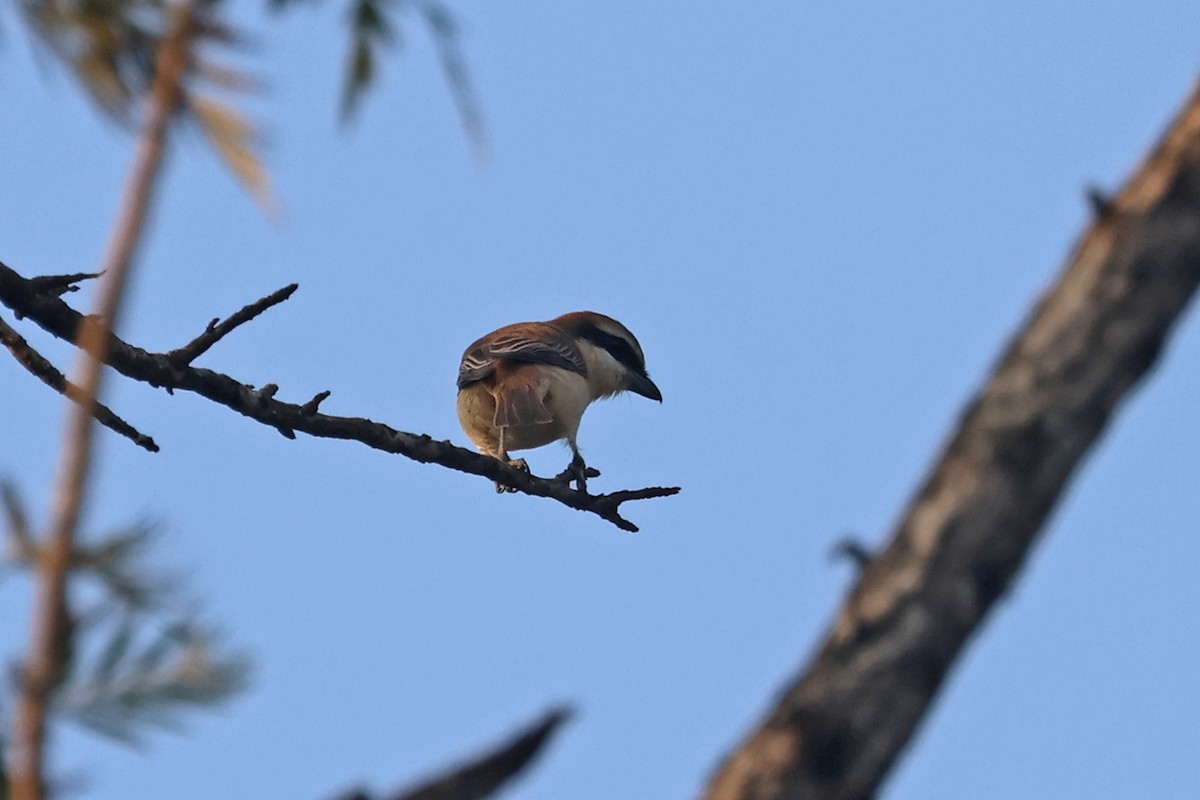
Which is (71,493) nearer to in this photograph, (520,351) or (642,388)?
(520,351)

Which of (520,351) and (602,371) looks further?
(602,371)

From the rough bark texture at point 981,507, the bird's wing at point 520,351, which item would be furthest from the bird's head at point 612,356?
the rough bark texture at point 981,507

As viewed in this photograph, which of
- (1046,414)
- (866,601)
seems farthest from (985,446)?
(866,601)

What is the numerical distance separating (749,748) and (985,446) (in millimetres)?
442

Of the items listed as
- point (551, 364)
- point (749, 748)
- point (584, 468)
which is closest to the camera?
point (749, 748)

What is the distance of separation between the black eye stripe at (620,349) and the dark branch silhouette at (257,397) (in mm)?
4026

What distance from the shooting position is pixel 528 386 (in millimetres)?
8094

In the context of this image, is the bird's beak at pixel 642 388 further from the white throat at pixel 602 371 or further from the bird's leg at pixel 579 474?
the bird's leg at pixel 579 474

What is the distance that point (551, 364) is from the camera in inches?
337

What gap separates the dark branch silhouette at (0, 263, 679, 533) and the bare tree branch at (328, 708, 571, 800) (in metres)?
2.85

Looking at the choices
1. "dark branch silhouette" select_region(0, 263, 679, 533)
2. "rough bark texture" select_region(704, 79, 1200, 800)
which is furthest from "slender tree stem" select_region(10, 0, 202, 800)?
"dark branch silhouette" select_region(0, 263, 679, 533)

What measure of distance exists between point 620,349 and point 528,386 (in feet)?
5.74

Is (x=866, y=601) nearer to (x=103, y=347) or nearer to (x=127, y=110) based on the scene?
(x=103, y=347)

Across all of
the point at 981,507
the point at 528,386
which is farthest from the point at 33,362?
the point at 528,386
